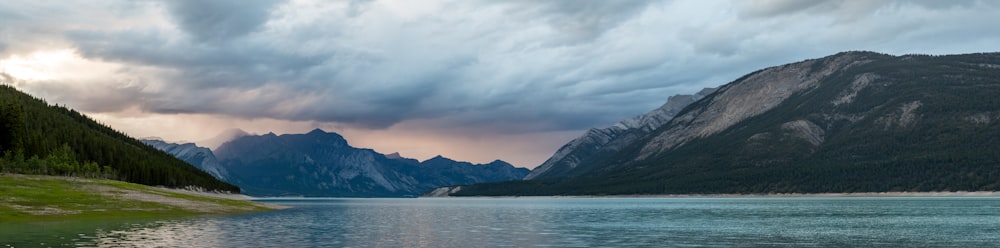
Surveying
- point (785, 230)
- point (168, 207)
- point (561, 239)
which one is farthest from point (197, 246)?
point (168, 207)

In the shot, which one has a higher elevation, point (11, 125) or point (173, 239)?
point (11, 125)

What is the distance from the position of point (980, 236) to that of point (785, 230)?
60.8ft

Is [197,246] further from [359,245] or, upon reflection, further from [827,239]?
[827,239]

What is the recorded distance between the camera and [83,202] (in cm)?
11956

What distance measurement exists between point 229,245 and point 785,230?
5614 centimetres

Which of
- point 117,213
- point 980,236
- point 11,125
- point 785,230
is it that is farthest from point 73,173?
point 980,236

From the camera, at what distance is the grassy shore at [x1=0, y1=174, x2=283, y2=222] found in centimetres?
10344

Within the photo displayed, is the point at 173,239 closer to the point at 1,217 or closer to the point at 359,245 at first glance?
the point at 359,245

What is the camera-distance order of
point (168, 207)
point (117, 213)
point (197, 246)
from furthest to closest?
point (168, 207)
point (117, 213)
point (197, 246)

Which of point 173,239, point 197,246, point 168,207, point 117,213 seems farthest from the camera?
point 168,207

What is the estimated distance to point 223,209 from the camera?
149 meters

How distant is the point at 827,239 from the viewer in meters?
70.2

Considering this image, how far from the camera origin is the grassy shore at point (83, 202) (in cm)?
10344

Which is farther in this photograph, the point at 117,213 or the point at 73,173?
the point at 73,173
